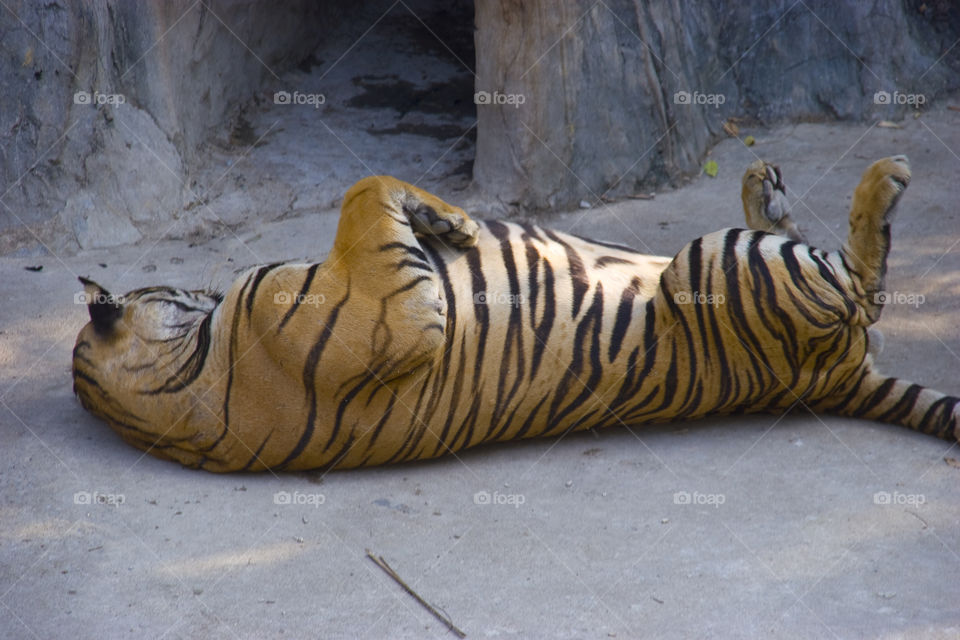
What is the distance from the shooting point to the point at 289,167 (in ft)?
21.2

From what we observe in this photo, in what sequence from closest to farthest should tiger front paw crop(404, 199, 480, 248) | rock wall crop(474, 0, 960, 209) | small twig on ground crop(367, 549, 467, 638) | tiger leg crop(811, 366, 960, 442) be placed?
small twig on ground crop(367, 549, 467, 638) < tiger front paw crop(404, 199, 480, 248) < tiger leg crop(811, 366, 960, 442) < rock wall crop(474, 0, 960, 209)

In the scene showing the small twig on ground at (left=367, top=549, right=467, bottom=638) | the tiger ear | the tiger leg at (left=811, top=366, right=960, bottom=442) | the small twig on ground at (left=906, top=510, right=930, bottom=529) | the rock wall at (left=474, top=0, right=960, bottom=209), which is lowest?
the small twig on ground at (left=367, top=549, right=467, bottom=638)

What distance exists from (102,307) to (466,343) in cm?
130

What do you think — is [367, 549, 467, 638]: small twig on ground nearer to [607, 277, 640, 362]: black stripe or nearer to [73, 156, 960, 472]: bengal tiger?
[73, 156, 960, 472]: bengal tiger

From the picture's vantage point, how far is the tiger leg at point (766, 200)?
421 cm

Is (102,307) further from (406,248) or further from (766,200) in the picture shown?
(766,200)

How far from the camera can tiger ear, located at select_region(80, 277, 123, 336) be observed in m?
3.47

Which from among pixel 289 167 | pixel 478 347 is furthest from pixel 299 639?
pixel 289 167

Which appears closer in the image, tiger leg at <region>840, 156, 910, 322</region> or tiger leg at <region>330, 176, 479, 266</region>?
tiger leg at <region>330, 176, 479, 266</region>

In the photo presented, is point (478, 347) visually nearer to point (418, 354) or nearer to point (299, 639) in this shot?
point (418, 354)

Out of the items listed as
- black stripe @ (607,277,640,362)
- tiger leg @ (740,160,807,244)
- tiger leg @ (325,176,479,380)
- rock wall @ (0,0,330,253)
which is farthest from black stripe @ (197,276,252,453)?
rock wall @ (0,0,330,253)

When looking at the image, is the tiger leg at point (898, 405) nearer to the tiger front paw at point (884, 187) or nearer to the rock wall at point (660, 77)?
the tiger front paw at point (884, 187)

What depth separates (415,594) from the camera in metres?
2.97

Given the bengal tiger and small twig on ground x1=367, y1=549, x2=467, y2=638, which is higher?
the bengal tiger
